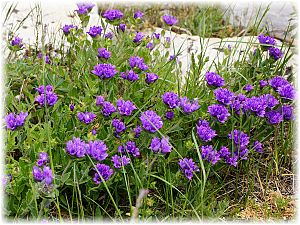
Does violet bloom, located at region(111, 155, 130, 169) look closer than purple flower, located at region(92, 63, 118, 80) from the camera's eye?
Yes

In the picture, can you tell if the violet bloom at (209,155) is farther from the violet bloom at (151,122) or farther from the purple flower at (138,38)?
the purple flower at (138,38)

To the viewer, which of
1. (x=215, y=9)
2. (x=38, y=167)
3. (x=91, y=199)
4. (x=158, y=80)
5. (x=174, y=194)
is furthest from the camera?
(x=215, y=9)

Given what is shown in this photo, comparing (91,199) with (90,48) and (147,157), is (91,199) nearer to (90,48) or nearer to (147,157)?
(147,157)

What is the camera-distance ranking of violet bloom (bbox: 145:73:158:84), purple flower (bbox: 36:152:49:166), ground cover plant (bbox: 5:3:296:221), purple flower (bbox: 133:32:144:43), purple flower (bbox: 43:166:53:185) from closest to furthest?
purple flower (bbox: 43:166:53:185), purple flower (bbox: 36:152:49:166), ground cover plant (bbox: 5:3:296:221), violet bloom (bbox: 145:73:158:84), purple flower (bbox: 133:32:144:43)

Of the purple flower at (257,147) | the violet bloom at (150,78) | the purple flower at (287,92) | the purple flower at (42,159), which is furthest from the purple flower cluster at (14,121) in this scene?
the purple flower at (287,92)

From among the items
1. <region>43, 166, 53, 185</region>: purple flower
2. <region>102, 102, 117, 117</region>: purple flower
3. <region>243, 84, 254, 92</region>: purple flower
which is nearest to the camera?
<region>43, 166, 53, 185</region>: purple flower

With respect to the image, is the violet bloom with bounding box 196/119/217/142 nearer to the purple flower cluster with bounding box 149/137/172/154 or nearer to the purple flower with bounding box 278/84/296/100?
the purple flower cluster with bounding box 149/137/172/154

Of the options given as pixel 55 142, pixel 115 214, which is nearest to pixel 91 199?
pixel 115 214

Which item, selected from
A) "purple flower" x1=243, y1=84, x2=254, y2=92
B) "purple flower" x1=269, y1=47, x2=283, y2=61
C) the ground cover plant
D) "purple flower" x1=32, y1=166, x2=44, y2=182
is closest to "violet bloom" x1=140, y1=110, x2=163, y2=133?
the ground cover plant
